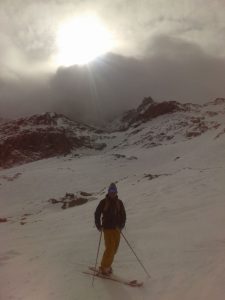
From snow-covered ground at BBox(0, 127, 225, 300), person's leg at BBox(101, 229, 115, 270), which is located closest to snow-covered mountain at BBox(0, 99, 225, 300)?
snow-covered ground at BBox(0, 127, 225, 300)

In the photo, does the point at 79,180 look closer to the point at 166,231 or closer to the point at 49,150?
the point at 166,231

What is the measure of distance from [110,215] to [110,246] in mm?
807

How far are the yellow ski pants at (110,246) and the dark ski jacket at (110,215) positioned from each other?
169 mm

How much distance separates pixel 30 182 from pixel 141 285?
5338 cm

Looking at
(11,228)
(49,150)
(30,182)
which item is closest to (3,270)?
(11,228)

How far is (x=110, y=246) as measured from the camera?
12.0m

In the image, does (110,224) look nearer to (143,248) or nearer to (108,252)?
(108,252)

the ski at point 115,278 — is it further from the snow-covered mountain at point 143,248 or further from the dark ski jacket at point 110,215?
the dark ski jacket at point 110,215

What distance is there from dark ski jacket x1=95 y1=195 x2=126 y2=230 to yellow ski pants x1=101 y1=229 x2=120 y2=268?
0.55ft

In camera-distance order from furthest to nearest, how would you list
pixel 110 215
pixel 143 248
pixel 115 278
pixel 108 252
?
pixel 143 248 < pixel 110 215 < pixel 108 252 < pixel 115 278

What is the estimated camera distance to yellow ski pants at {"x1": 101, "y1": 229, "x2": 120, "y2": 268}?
11938 millimetres

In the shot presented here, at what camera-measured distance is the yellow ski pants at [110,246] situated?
39.2ft

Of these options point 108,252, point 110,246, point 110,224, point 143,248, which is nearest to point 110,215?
point 110,224

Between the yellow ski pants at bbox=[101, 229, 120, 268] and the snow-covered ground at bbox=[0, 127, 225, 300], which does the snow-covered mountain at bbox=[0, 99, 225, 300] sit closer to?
the snow-covered ground at bbox=[0, 127, 225, 300]
